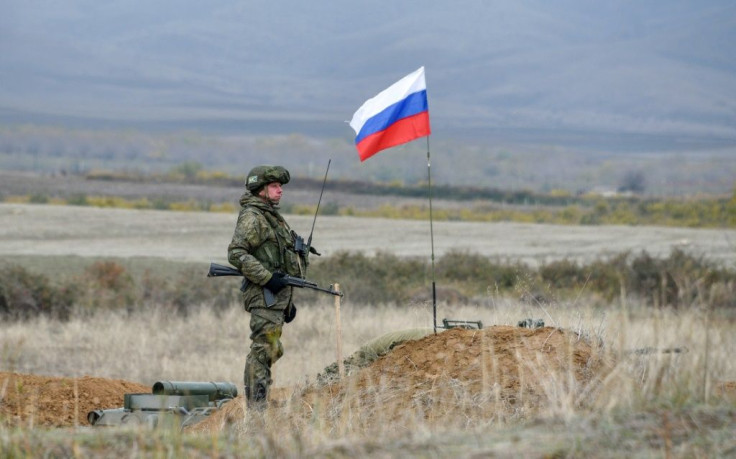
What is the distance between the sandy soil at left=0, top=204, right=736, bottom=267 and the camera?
40.9 metres

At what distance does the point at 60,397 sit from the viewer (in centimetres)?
1255

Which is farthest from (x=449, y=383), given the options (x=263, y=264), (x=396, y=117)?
(x=396, y=117)

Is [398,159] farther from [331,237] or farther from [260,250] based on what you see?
[260,250]

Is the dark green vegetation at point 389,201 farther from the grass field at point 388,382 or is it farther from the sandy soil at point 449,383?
the sandy soil at point 449,383

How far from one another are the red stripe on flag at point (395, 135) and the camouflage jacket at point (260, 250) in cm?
→ 132

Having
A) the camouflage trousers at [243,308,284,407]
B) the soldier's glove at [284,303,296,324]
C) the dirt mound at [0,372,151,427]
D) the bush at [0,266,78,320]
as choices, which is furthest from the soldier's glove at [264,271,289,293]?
the bush at [0,266,78,320]

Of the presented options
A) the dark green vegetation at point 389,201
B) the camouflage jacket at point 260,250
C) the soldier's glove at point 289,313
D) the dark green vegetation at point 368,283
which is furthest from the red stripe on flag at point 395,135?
the dark green vegetation at point 389,201

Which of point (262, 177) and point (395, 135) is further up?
point (395, 135)

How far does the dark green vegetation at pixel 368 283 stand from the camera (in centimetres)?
2408

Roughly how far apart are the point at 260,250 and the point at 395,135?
6.36 feet

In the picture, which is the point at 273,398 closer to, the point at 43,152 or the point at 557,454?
the point at 557,454

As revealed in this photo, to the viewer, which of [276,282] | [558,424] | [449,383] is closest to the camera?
[558,424]

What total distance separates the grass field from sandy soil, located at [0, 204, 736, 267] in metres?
0.21

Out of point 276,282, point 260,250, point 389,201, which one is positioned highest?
point 389,201
